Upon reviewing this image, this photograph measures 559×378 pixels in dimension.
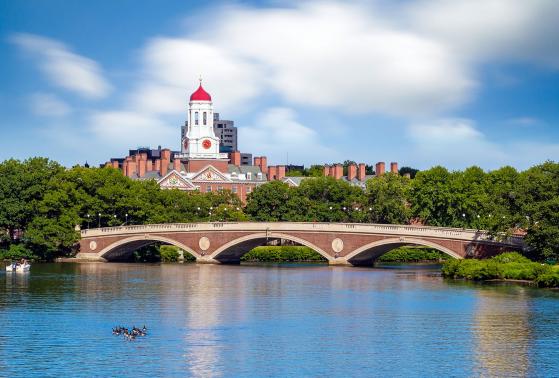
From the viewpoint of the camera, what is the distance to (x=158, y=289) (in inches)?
3113

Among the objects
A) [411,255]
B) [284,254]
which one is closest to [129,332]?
[284,254]

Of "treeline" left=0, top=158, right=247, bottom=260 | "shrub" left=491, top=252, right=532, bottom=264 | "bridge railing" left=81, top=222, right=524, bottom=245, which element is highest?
"treeline" left=0, top=158, right=247, bottom=260

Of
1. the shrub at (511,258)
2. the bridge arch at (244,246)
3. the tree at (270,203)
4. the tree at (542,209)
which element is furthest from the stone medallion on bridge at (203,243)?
the tree at (542,209)

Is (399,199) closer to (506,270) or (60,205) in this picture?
(60,205)

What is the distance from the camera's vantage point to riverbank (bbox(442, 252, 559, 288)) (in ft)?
260

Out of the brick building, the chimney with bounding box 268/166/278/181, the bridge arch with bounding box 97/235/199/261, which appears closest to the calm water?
the bridge arch with bounding box 97/235/199/261

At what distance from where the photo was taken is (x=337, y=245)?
105 meters

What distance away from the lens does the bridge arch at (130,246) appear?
363 ft

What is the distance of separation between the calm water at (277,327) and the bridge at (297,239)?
7.41 metres

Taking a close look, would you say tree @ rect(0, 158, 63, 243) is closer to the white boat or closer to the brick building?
the white boat

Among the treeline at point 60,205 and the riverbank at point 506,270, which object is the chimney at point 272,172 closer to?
the treeline at point 60,205

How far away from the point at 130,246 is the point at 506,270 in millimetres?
45237

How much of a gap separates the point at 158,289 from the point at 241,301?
10195 mm

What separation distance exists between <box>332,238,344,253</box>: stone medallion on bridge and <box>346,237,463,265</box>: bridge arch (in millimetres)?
1064
